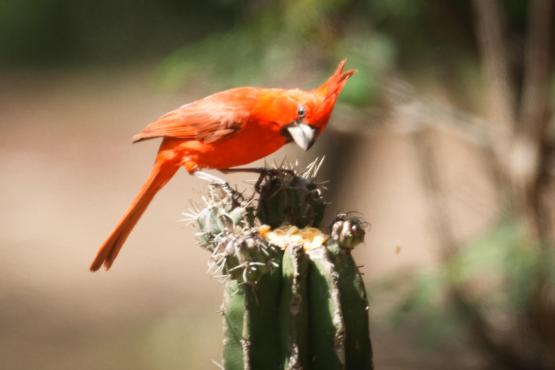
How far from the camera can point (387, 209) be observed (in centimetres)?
927

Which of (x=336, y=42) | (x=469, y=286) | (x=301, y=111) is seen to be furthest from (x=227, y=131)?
(x=469, y=286)

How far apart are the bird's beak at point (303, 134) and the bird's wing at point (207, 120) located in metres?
0.25

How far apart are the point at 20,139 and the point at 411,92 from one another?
7.36m

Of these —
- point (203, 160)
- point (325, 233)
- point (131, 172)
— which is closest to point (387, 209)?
point (131, 172)

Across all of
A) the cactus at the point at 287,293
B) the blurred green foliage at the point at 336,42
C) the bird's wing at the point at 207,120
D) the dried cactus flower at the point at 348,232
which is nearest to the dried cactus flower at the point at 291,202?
the cactus at the point at 287,293

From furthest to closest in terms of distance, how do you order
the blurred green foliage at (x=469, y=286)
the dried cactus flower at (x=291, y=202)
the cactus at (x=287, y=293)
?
the blurred green foliage at (x=469, y=286) → the dried cactus flower at (x=291, y=202) → the cactus at (x=287, y=293)

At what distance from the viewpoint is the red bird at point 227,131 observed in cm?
318

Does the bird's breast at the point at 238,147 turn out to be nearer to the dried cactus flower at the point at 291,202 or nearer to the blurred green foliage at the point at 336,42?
the dried cactus flower at the point at 291,202

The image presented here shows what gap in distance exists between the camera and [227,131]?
3.46 m

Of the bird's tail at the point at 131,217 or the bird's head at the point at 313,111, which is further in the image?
the bird's tail at the point at 131,217

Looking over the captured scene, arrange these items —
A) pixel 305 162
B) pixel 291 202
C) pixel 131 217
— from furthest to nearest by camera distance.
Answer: pixel 305 162
pixel 131 217
pixel 291 202

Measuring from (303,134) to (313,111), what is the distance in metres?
0.09

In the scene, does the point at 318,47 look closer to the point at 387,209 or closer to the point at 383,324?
the point at 383,324

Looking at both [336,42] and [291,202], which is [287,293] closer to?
[291,202]
